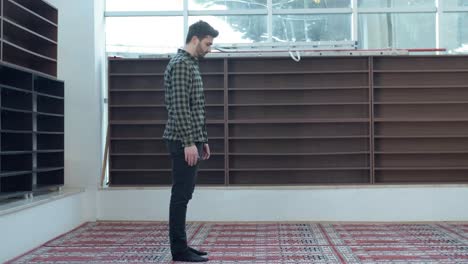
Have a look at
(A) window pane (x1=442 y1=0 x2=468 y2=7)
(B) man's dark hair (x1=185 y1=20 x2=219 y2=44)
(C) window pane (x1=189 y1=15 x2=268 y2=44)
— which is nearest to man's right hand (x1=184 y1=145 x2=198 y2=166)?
(B) man's dark hair (x1=185 y1=20 x2=219 y2=44)

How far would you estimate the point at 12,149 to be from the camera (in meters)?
4.10

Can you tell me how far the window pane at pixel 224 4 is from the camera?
5883mm

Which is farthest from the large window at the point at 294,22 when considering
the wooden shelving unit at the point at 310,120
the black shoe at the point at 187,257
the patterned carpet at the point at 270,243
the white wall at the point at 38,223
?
the black shoe at the point at 187,257

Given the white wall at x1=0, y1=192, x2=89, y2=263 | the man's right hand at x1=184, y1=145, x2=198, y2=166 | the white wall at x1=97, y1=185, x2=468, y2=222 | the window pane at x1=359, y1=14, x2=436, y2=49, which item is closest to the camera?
the man's right hand at x1=184, y1=145, x2=198, y2=166

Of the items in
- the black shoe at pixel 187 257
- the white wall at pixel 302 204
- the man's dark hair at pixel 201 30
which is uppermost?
the man's dark hair at pixel 201 30

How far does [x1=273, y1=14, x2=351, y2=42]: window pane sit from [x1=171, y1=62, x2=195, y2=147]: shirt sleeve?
8.92ft

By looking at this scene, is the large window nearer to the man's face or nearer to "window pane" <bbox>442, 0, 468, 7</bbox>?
"window pane" <bbox>442, 0, 468, 7</bbox>

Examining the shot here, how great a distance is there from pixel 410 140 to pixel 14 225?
137 inches

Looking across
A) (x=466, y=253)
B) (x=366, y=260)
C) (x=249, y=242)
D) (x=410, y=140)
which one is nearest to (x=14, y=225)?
(x=249, y=242)

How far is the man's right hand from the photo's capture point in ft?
10.5

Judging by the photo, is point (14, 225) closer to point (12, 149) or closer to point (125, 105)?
point (12, 149)

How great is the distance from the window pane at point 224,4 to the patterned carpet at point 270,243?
7.27ft

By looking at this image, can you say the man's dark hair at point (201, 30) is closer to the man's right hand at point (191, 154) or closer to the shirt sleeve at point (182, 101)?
the shirt sleeve at point (182, 101)

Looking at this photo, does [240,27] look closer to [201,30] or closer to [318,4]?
[318,4]
